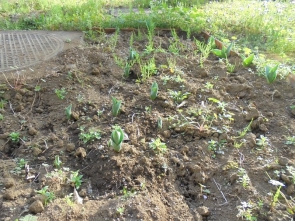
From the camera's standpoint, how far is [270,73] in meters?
3.15

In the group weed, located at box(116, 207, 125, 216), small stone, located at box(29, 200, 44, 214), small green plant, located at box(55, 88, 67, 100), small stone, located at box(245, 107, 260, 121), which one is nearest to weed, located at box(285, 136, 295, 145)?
small stone, located at box(245, 107, 260, 121)

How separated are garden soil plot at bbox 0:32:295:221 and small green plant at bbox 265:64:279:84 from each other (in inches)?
3.3

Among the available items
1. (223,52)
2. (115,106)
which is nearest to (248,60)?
(223,52)

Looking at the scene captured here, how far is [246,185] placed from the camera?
213cm

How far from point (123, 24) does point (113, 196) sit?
301 cm

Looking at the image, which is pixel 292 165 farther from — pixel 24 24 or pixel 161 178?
pixel 24 24

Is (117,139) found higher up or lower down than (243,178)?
higher up

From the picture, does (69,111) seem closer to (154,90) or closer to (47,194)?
(154,90)

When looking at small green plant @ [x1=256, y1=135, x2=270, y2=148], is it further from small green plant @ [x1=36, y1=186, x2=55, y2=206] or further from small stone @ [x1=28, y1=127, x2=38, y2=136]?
small stone @ [x1=28, y1=127, x2=38, y2=136]

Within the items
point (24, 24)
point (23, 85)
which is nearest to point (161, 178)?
point (23, 85)

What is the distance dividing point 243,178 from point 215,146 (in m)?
0.39

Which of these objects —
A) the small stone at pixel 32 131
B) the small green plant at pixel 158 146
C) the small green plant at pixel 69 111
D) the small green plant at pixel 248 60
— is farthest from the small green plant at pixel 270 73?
the small stone at pixel 32 131

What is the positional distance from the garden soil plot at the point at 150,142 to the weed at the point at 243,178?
12 millimetres

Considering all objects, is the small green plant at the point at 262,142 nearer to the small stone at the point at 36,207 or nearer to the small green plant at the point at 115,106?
the small green plant at the point at 115,106
